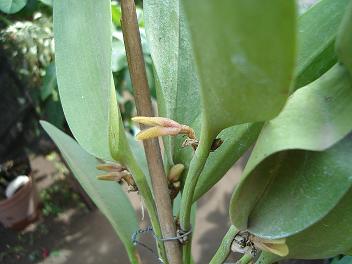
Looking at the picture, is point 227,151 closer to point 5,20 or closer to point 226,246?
point 226,246

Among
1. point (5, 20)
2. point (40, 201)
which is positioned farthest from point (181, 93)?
point (40, 201)

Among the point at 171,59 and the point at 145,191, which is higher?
the point at 171,59

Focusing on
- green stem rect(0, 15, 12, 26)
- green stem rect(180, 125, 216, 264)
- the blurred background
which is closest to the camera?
green stem rect(180, 125, 216, 264)

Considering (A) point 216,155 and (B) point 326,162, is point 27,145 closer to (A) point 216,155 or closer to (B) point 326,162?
(A) point 216,155

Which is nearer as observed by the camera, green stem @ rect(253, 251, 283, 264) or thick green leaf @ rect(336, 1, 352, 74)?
thick green leaf @ rect(336, 1, 352, 74)

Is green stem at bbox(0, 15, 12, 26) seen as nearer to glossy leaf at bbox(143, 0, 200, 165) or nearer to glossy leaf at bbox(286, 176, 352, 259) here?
glossy leaf at bbox(143, 0, 200, 165)

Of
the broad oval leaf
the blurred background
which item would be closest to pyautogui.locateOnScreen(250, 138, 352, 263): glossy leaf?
the broad oval leaf

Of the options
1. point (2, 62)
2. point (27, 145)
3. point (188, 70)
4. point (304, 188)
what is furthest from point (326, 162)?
point (27, 145)
